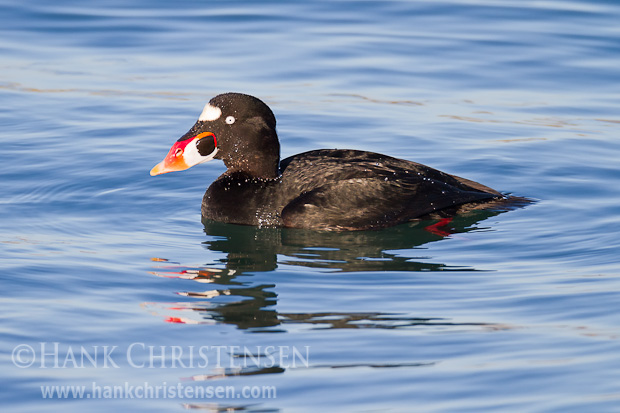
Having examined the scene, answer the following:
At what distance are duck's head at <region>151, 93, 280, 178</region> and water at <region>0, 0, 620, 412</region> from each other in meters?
0.54

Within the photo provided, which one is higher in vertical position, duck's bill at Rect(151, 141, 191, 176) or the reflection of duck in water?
duck's bill at Rect(151, 141, 191, 176)

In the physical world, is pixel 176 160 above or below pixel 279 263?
above

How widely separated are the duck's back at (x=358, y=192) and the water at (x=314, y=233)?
186mm

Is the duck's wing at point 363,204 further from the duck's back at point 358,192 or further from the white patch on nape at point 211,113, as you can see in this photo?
the white patch on nape at point 211,113

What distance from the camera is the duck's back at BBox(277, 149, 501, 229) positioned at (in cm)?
815

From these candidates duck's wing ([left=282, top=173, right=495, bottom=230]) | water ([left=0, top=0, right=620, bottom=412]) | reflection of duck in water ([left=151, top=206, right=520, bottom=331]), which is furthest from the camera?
duck's wing ([left=282, top=173, right=495, bottom=230])

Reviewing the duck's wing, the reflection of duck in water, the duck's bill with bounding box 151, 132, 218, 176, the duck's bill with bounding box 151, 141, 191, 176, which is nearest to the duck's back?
the duck's wing

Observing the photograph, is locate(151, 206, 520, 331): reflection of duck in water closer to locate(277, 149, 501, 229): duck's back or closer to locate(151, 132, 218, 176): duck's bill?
locate(277, 149, 501, 229): duck's back

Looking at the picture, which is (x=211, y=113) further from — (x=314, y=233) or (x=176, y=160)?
(x=314, y=233)

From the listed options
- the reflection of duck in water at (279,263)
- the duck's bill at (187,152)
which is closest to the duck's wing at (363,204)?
the reflection of duck in water at (279,263)

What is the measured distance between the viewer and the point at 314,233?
8.22 metres

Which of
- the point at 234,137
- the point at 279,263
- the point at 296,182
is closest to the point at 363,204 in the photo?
the point at 296,182

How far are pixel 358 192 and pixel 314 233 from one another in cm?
49

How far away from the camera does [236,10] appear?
16.3 m
